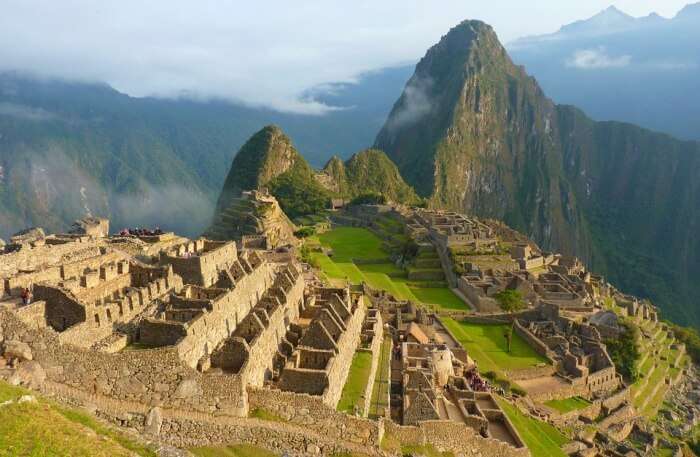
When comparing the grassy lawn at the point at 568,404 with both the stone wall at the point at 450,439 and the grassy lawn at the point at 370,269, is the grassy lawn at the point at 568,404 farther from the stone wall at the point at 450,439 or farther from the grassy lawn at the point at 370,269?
the grassy lawn at the point at 370,269

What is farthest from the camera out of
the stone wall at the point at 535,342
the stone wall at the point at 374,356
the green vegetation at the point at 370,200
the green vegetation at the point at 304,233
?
the green vegetation at the point at 370,200

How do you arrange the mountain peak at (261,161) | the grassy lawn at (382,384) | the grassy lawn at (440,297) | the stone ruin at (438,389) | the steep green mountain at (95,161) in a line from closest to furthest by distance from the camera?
the grassy lawn at (382,384) < the stone ruin at (438,389) < the grassy lawn at (440,297) < the steep green mountain at (95,161) < the mountain peak at (261,161)

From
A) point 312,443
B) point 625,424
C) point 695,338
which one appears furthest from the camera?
point 695,338

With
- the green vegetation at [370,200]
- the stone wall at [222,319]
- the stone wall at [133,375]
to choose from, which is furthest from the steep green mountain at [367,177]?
the stone wall at [133,375]

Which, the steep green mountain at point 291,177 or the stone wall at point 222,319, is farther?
the steep green mountain at point 291,177

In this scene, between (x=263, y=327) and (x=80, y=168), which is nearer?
(x=263, y=327)

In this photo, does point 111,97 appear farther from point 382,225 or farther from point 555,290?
point 555,290

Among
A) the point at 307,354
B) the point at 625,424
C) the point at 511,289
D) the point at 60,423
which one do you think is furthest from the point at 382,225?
the point at 60,423

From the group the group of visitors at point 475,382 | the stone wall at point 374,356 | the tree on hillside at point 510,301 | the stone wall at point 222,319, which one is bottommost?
the tree on hillside at point 510,301
